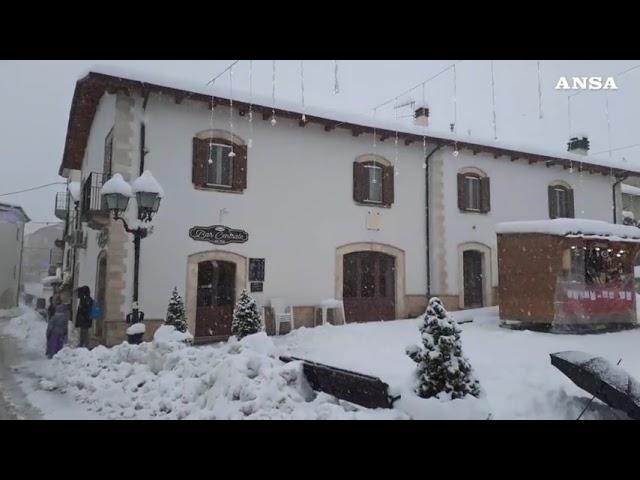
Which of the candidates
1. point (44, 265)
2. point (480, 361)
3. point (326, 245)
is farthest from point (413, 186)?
point (44, 265)

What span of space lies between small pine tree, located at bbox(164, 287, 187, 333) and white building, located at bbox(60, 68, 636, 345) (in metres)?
0.91

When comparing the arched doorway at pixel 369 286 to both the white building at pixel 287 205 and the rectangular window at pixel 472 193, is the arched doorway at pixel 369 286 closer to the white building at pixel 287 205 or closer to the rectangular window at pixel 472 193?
the white building at pixel 287 205

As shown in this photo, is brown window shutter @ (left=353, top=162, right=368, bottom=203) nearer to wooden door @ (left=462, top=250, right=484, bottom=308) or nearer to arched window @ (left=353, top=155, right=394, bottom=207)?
arched window @ (left=353, top=155, right=394, bottom=207)

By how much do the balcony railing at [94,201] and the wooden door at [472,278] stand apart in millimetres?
9843

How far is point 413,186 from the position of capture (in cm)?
1387

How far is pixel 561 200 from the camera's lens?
1659 centimetres

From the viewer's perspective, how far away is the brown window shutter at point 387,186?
13.4 meters

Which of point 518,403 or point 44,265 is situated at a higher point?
point 44,265

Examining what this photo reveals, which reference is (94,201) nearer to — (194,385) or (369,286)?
(194,385)

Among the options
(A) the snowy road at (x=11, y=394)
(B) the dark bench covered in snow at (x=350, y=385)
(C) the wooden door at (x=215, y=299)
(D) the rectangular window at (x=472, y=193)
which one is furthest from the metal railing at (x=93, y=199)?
(D) the rectangular window at (x=472, y=193)

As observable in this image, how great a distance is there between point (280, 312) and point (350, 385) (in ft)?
21.9

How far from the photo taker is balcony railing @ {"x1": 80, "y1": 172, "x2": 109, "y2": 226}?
9.88m
